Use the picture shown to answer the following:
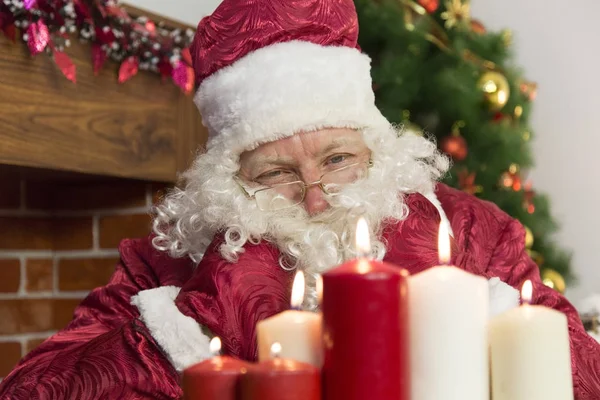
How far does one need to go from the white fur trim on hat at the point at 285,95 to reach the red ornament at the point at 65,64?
0.48m

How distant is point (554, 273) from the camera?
2.65 metres

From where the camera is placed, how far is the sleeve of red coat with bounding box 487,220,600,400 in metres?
1.34

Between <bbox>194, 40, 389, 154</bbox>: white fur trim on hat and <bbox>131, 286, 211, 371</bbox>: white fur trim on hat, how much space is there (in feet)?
1.19

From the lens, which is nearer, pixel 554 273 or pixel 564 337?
pixel 564 337

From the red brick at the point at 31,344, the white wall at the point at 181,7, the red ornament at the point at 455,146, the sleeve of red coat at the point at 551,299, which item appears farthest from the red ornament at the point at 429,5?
the red brick at the point at 31,344

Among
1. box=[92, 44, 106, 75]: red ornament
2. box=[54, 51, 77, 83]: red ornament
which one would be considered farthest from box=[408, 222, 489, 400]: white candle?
box=[92, 44, 106, 75]: red ornament

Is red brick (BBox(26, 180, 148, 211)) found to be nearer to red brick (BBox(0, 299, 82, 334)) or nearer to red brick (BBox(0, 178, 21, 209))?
red brick (BBox(0, 178, 21, 209))

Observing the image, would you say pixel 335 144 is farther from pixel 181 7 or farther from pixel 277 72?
pixel 181 7

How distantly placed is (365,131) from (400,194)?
15 cm

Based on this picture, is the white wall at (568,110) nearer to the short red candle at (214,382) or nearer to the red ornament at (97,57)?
the red ornament at (97,57)

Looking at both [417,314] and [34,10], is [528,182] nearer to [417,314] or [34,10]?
[34,10]

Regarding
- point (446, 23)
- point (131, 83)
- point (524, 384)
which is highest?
point (446, 23)

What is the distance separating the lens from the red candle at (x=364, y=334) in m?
0.65

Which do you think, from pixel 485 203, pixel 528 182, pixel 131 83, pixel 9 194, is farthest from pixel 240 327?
pixel 528 182
